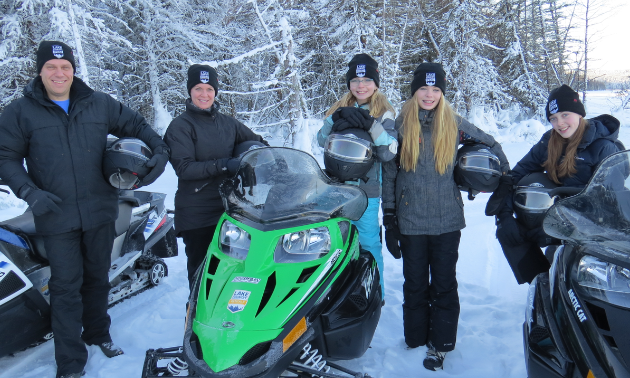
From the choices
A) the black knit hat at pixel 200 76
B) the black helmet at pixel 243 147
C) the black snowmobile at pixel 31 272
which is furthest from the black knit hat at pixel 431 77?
the black snowmobile at pixel 31 272

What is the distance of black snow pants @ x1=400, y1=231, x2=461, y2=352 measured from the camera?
2725mm

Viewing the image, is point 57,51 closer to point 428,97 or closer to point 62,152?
point 62,152

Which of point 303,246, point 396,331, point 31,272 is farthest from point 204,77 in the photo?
point 396,331

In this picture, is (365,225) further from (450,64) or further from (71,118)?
(450,64)

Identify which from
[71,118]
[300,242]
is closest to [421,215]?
[300,242]

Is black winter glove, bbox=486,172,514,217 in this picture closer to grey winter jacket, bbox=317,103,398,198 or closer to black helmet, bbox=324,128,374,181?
grey winter jacket, bbox=317,103,398,198

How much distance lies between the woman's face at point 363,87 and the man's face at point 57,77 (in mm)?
1904

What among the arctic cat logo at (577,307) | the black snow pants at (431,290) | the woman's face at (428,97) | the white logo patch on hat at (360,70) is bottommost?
the black snow pants at (431,290)

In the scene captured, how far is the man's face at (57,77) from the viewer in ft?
8.35

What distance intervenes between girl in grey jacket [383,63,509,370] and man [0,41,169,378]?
1645 millimetres

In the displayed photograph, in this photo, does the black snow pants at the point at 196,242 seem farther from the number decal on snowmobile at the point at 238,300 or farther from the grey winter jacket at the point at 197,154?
the number decal on snowmobile at the point at 238,300

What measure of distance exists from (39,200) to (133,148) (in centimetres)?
62

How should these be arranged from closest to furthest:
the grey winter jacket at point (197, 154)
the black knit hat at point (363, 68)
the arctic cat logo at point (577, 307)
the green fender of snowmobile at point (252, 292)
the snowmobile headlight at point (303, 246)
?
the arctic cat logo at point (577, 307) → the green fender of snowmobile at point (252, 292) → the snowmobile headlight at point (303, 246) → the grey winter jacket at point (197, 154) → the black knit hat at point (363, 68)

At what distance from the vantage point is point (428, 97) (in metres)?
2.64
